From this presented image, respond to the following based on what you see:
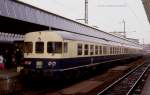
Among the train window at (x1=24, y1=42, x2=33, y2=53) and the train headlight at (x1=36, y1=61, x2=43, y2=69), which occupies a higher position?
the train window at (x1=24, y1=42, x2=33, y2=53)

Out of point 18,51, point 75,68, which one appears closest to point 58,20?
point 18,51

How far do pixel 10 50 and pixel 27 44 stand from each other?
25.5 feet

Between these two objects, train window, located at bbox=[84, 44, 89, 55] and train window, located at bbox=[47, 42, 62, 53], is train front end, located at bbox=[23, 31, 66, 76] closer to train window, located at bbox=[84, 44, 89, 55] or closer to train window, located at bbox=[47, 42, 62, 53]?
A: train window, located at bbox=[47, 42, 62, 53]

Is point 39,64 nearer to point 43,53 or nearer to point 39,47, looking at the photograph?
point 43,53

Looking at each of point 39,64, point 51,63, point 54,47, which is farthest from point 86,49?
point 39,64

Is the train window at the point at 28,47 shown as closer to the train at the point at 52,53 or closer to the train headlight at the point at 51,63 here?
the train at the point at 52,53

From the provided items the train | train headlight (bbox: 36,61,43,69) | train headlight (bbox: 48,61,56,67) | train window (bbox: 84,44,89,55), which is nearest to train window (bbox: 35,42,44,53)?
the train

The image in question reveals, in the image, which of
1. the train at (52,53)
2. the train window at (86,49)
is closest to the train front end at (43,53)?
the train at (52,53)

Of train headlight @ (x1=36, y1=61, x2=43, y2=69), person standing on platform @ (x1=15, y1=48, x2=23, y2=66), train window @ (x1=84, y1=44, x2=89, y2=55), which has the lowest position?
train headlight @ (x1=36, y1=61, x2=43, y2=69)

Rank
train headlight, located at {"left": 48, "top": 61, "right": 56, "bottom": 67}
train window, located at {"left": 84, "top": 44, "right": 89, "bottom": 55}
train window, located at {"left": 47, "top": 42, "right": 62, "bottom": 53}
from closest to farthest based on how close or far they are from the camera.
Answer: train headlight, located at {"left": 48, "top": 61, "right": 56, "bottom": 67} → train window, located at {"left": 47, "top": 42, "right": 62, "bottom": 53} → train window, located at {"left": 84, "top": 44, "right": 89, "bottom": 55}

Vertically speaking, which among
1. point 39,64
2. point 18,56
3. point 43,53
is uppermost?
point 43,53

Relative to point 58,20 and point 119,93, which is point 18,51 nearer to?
point 119,93

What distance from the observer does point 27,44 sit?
17.8 m

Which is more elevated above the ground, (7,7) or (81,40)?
(7,7)
